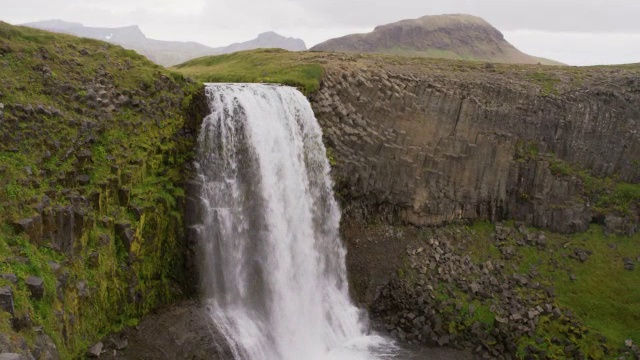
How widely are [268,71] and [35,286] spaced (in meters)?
23.0

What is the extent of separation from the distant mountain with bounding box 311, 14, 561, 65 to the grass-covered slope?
83.3 metres

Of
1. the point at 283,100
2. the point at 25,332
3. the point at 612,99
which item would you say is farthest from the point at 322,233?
the point at 612,99

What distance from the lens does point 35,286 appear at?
13789 mm

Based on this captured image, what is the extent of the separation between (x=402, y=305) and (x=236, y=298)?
32.9ft

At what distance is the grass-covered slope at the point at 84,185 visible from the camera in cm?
1479

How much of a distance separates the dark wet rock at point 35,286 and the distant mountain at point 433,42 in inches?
3666

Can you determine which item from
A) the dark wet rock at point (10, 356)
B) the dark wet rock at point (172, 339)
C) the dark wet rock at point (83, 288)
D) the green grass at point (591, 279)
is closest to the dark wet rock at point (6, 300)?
the dark wet rock at point (10, 356)

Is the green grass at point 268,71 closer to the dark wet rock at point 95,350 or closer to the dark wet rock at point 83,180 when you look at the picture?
the dark wet rock at point 83,180

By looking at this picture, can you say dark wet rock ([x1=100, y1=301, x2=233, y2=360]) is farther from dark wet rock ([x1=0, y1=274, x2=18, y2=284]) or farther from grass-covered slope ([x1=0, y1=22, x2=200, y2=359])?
dark wet rock ([x1=0, y1=274, x2=18, y2=284])

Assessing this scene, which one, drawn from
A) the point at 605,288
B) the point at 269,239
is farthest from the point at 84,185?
the point at 605,288

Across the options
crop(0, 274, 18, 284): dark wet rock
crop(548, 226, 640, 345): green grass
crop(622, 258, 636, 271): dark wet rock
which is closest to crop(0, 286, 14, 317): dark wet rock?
crop(0, 274, 18, 284): dark wet rock

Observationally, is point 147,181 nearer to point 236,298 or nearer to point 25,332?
point 236,298

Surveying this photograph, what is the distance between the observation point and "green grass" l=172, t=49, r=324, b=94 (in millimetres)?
30906

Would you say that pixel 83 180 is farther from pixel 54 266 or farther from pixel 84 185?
pixel 54 266
